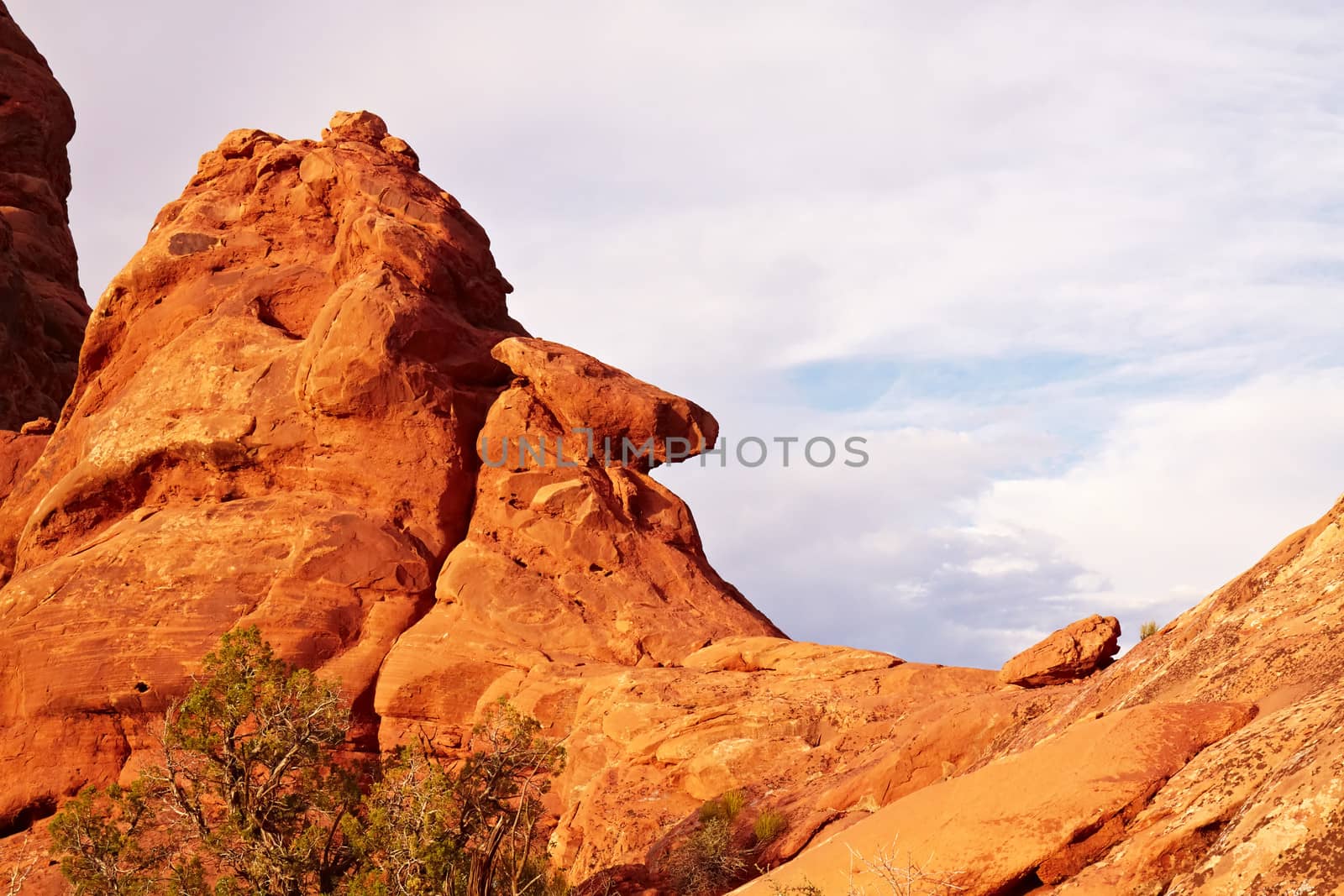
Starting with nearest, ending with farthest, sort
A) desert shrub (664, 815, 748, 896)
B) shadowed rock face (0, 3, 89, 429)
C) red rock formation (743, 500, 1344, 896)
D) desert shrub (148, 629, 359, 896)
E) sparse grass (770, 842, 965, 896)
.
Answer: red rock formation (743, 500, 1344, 896) → sparse grass (770, 842, 965, 896) → desert shrub (148, 629, 359, 896) → desert shrub (664, 815, 748, 896) → shadowed rock face (0, 3, 89, 429)

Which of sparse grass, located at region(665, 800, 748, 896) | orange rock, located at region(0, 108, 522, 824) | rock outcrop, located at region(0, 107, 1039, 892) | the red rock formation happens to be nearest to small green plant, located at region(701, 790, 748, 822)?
sparse grass, located at region(665, 800, 748, 896)

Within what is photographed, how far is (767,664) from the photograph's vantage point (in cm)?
1986

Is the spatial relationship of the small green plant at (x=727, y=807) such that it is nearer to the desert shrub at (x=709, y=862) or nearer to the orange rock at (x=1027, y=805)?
the desert shrub at (x=709, y=862)

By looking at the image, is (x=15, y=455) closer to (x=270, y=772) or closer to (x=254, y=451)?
(x=254, y=451)

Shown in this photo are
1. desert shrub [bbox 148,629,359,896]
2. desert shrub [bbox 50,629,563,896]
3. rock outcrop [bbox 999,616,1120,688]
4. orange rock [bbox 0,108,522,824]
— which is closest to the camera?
desert shrub [bbox 50,629,563,896]

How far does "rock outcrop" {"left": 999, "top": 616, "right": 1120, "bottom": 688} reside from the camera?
16.4m

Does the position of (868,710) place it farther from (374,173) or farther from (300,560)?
(374,173)

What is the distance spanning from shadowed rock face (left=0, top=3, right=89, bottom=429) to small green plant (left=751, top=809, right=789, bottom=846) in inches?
1147

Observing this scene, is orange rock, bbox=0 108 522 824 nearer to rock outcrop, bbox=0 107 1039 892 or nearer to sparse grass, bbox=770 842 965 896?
rock outcrop, bbox=0 107 1039 892

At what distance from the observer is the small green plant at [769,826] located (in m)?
14.5

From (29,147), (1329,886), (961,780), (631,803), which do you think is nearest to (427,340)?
(631,803)

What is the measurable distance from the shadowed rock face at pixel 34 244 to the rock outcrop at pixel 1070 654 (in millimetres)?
30427

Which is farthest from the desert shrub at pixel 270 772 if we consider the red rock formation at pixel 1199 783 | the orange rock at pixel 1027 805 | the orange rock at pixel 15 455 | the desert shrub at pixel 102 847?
the orange rock at pixel 15 455

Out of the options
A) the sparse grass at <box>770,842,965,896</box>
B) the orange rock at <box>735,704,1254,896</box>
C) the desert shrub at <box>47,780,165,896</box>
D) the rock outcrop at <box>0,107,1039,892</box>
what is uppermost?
the rock outcrop at <box>0,107,1039,892</box>
